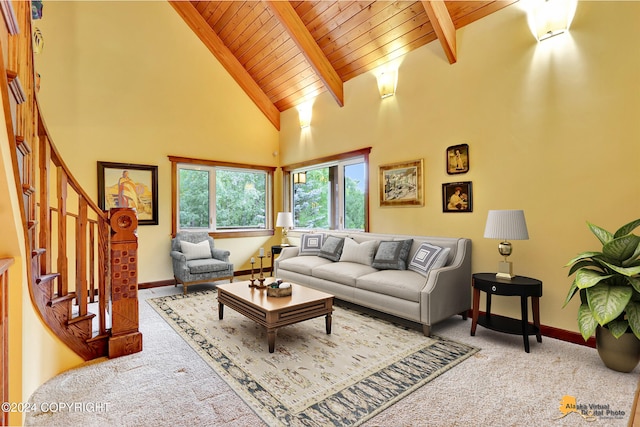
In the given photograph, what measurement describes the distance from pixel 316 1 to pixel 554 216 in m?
3.83

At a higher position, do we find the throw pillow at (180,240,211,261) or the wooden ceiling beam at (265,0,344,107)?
the wooden ceiling beam at (265,0,344,107)

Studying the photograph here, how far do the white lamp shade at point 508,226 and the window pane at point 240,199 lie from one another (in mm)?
4545

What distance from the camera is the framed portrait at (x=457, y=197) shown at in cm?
376

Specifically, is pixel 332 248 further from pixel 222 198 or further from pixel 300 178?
pixel 222 198

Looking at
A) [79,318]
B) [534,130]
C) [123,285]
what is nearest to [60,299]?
[79,318]

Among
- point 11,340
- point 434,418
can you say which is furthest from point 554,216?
point 11,340

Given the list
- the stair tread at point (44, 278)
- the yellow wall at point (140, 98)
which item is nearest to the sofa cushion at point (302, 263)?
the yellow wall at point (140, 98)

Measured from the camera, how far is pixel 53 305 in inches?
88.2

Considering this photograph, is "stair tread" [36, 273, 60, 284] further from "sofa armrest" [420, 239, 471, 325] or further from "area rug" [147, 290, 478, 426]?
"sofa armrest" [420, 239, 471, 325]

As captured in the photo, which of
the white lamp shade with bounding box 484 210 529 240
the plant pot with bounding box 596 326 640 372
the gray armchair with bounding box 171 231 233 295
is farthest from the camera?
the gray armchair with bounding box 171 231 233 295

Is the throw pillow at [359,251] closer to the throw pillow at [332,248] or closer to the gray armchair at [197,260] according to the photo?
the throw pillow at [332,248]

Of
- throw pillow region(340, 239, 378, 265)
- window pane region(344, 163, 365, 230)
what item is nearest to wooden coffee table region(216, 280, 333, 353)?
throw pillow region(340, 239, 378, 265)

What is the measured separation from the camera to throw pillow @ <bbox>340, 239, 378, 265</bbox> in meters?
4.30

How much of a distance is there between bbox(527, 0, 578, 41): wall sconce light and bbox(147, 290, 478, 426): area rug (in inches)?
121
